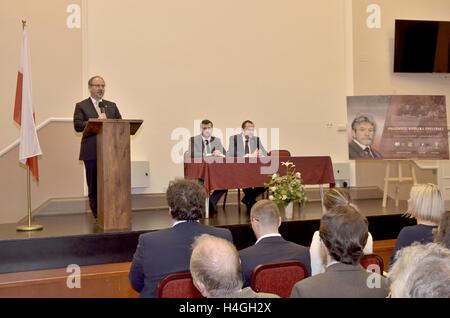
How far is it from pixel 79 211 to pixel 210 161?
2.15m

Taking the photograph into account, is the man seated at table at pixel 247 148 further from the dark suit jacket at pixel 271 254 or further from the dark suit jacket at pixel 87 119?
the dark suit jacket at pixel 271 254

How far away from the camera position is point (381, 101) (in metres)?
6.28

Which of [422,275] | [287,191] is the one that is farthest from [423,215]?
[287,191]

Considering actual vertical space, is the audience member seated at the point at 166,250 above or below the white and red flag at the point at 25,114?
below

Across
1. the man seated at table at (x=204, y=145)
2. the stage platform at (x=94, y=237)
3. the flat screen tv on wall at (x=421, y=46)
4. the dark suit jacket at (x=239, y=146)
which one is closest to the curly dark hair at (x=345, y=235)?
the stage platform at (x=94, y=237)

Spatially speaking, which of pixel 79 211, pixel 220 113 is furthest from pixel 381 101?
pixel 79 211

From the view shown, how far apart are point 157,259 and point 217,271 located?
922 mm

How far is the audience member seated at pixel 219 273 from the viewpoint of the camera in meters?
1.89

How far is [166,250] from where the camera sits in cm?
276

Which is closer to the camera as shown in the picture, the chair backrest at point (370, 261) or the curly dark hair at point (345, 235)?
the curly dark hair at point (345, 235)

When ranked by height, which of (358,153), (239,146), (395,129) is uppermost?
(395,129)

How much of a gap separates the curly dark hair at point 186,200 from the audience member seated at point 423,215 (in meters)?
1.30

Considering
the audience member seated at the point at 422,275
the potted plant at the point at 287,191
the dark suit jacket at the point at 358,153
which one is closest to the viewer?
the audience member seated at the point at 422,275

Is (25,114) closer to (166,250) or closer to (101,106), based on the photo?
(101,106)
